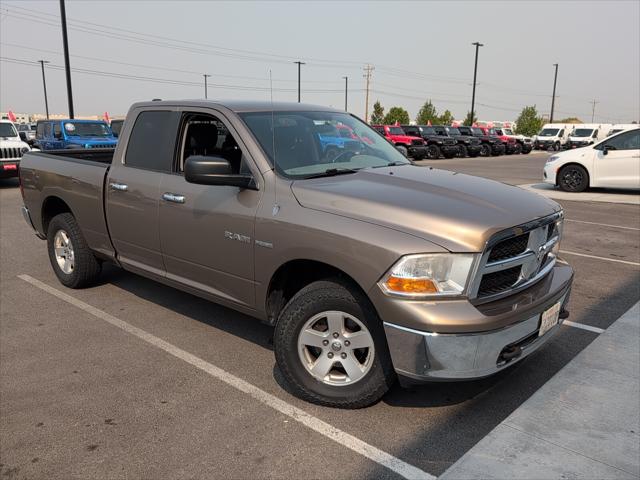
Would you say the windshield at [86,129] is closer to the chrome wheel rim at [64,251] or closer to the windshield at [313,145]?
the chrome wheel rim at [64,251]

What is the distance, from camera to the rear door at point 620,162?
42.2 feet

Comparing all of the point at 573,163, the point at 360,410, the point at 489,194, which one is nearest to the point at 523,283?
the point at 489,194

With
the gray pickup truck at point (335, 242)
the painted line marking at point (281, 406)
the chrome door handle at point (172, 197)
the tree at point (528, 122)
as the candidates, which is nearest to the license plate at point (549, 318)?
the gray pickup truck at point (335, 242)

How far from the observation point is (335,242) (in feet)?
10.3

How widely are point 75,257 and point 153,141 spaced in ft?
5.71

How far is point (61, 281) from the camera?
589cm

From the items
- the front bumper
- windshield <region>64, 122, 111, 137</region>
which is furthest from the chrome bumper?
windshield <region>64, 122, 111, 137</region>

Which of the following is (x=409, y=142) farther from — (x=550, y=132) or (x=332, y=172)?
(x=332, y=172)

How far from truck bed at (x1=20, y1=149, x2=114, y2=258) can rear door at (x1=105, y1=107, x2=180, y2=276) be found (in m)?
0.21

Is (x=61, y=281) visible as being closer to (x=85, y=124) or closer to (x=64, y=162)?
(x=64, y=162)

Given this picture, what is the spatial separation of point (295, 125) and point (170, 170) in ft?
3.56

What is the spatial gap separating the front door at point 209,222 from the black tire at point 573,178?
39.3 ft

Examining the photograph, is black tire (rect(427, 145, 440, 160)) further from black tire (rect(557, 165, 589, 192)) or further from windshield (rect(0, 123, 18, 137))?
windshield (rect(0, 123, 18, 137))

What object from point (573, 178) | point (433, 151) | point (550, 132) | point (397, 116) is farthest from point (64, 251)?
point (397, 116)
